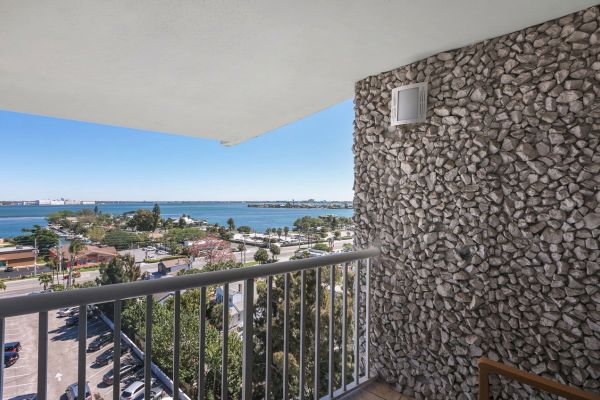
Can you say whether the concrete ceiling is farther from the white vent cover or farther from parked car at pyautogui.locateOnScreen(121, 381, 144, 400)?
parked car at pyautogui.locateOnScreen(121, 381, 144, 400)

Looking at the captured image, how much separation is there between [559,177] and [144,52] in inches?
121

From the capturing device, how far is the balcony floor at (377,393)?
259 centimetres

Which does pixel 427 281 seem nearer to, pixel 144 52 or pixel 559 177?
pixel 559 177

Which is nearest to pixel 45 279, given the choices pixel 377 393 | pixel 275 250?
pixel 275 250

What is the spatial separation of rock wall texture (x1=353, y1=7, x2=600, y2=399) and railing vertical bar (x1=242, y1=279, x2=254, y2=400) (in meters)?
1.35

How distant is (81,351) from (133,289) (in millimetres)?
291

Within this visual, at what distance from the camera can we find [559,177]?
1.94 meters

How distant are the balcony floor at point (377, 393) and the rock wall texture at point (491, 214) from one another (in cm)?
9

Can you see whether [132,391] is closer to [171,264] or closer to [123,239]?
[171,264]

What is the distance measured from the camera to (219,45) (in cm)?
244

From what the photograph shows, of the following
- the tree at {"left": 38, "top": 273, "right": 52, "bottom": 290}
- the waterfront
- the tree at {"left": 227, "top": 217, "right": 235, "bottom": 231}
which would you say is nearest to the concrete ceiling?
the waterfront

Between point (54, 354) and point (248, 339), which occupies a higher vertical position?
point (54, 354)

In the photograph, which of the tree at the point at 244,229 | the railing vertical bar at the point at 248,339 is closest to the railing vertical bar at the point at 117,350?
the railing vertical bar at the point at 248,339

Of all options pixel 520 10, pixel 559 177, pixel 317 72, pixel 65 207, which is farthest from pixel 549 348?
pixel 65 207
